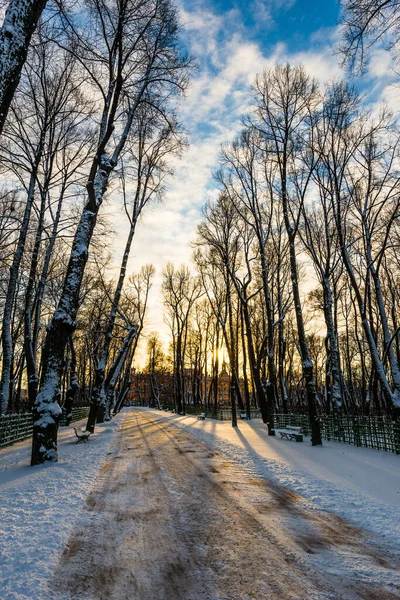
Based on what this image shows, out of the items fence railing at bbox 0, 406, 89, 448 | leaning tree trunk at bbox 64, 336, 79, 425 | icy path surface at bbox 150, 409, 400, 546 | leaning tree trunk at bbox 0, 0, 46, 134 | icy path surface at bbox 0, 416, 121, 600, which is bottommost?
icy path surface at bbox 150, 409, 400, 546

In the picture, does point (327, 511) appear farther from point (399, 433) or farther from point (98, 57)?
point (98, 57)

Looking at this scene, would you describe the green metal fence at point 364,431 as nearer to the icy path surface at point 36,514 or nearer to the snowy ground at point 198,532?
the snowy ground at point 198,532

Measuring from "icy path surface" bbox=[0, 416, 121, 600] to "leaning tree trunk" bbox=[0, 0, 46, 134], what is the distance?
17.1ft

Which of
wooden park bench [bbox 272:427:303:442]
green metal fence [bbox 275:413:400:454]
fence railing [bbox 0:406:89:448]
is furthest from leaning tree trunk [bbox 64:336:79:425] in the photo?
green metal fence [bbox 275:413:400:454]

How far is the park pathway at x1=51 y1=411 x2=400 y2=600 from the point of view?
2.99 meters

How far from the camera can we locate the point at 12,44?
4.53 m

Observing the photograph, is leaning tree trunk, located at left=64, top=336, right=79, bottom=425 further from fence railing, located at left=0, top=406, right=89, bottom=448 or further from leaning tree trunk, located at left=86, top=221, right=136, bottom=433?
fence railing, located at left=0, top=406, right=89, bottom=448

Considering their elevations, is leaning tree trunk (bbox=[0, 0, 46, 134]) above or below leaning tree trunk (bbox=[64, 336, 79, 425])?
above

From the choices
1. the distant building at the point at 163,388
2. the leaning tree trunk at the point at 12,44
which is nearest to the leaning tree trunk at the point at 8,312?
the leaning tree trunk at the point at 12,44

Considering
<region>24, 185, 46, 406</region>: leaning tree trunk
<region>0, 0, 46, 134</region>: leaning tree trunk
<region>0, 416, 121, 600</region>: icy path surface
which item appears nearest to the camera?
<region>0, 416, 121, 600</region>: icy path surface

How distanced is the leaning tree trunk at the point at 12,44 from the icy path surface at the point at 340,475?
753 cm

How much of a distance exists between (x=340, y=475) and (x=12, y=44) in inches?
387

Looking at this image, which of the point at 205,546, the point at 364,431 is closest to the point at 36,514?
the point at 205,546

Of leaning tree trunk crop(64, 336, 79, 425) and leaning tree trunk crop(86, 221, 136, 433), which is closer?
leaning tree trunk crop(86, 221, 136, 433)
